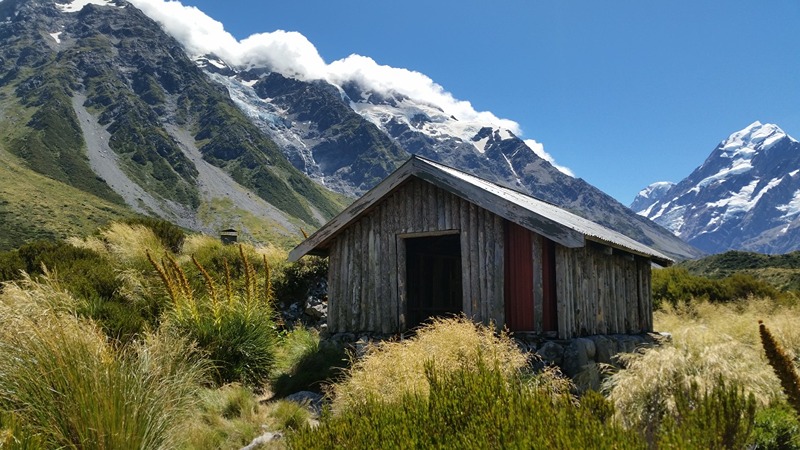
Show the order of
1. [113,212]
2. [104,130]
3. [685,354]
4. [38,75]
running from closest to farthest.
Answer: [685,354] < [113,212] < [104,130] < [38,75]

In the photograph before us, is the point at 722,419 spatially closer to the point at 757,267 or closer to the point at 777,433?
the point at 777,433

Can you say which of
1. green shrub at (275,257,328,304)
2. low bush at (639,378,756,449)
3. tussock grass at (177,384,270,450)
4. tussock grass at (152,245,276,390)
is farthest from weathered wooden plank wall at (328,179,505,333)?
low bush at (639,378,756,449)

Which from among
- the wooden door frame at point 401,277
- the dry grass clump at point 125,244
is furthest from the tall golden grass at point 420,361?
the dry grass clump at point 125,244

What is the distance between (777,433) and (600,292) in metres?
5.05

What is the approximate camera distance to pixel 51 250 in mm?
12930

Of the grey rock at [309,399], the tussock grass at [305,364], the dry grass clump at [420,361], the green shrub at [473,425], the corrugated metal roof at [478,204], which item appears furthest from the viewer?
the tussock grass at [305,364]

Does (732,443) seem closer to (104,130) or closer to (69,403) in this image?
(69,403)

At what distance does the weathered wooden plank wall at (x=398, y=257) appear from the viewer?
9.17 metres

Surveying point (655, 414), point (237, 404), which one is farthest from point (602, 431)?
point (237, 404)

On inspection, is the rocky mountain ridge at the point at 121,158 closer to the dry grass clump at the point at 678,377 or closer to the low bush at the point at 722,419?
the dry grass clump at the point at 678,377

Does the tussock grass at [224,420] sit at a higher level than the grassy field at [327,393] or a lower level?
lower

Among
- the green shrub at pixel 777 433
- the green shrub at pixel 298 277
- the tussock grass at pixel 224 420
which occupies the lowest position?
the tussock grass at pixel 224 420

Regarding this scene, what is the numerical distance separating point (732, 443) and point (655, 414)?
905 mm

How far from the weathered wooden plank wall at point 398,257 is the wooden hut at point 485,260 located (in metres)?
0.02
